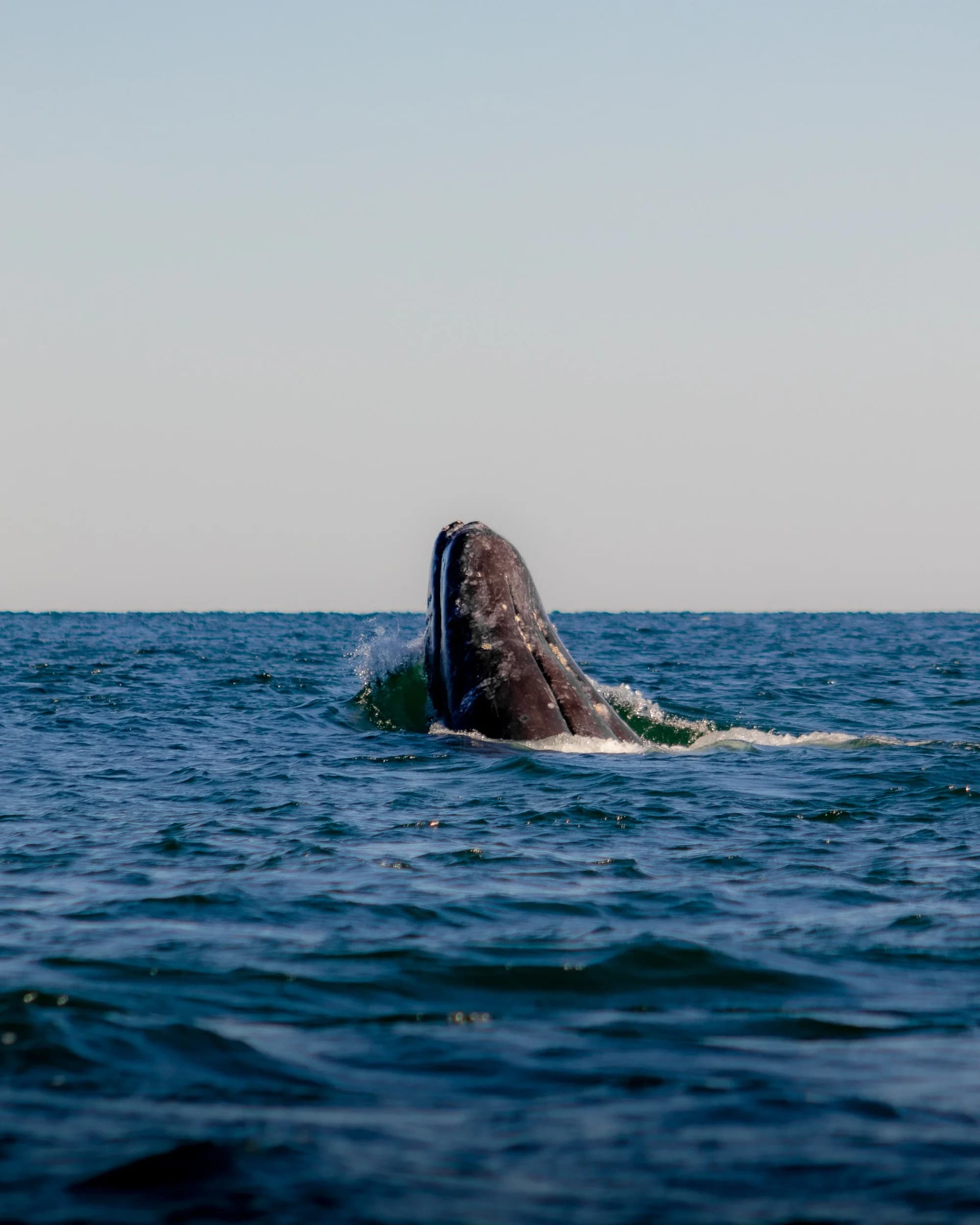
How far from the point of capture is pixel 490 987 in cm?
532

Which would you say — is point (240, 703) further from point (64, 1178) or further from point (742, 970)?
point (64, 1178)

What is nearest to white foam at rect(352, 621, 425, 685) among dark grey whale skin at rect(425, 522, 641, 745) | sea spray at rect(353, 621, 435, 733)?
sea spray at rect(353, 621, 435, 733)

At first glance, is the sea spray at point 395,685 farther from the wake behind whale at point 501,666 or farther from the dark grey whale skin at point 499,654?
the dark grey whale skin at point 499,654

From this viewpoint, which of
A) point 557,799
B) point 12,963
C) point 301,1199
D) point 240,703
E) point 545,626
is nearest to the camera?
point 301,1199

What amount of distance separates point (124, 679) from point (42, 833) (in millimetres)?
16000

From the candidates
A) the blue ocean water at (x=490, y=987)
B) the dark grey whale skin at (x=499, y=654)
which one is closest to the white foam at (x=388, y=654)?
the dark grey whale skin at (x=499, y=654)

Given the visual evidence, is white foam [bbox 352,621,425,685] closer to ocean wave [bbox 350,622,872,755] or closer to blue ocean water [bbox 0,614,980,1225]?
ocean wave [bbox 350,622,872,755]

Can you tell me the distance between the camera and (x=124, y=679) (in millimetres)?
24250

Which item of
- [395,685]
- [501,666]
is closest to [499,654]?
[501,666]

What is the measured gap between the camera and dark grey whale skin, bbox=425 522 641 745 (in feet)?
41.0

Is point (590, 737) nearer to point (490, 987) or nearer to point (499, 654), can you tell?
point (499, 654)

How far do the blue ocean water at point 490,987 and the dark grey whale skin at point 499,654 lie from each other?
0.39m

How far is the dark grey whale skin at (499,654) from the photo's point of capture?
12.5 metres

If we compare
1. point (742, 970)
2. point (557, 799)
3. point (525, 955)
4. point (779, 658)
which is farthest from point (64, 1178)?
point (779, 658)
